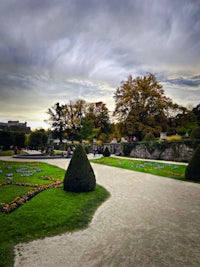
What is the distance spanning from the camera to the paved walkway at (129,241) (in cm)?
326

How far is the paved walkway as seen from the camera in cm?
326

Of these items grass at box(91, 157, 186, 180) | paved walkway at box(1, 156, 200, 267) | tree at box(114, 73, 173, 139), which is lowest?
paved walkway at box(1, 156, 200, 267)

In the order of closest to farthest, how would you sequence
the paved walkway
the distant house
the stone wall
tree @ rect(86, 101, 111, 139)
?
the paved walkway → the stone wall → tree @ rect(86, 101, 111, 139) → the distant house

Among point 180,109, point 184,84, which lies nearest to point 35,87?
point 184,84

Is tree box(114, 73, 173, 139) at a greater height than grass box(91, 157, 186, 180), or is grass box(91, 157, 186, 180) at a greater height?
tree box(114, 73, 173, 139)

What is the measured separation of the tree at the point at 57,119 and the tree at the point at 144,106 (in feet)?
99.0

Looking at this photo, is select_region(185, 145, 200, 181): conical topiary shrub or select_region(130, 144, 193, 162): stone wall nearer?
select_region(185, 145, 200, 181): conical topiary shrub

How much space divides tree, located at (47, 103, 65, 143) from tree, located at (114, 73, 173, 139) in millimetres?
30184

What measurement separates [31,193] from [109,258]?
5020mm

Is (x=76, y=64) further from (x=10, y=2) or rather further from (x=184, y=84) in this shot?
(x=184, y=84)

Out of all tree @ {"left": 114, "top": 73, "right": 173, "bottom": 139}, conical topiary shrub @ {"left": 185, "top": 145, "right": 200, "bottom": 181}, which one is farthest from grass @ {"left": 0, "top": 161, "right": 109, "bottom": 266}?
tree @ {"left": 114, "top": 73, "right": 173, "bottom": 139}

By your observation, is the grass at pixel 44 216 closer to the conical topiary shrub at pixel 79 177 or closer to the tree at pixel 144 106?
the conical topiary shrub at pixel 79 177

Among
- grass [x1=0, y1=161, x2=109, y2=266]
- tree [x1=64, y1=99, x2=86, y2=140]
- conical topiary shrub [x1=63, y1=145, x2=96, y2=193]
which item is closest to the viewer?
grass [x1=0, y1=161, x2=109, y2=266]

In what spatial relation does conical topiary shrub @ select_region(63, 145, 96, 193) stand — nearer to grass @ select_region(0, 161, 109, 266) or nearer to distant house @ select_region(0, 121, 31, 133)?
grass @ select_region(0, 161, 109, 266)
